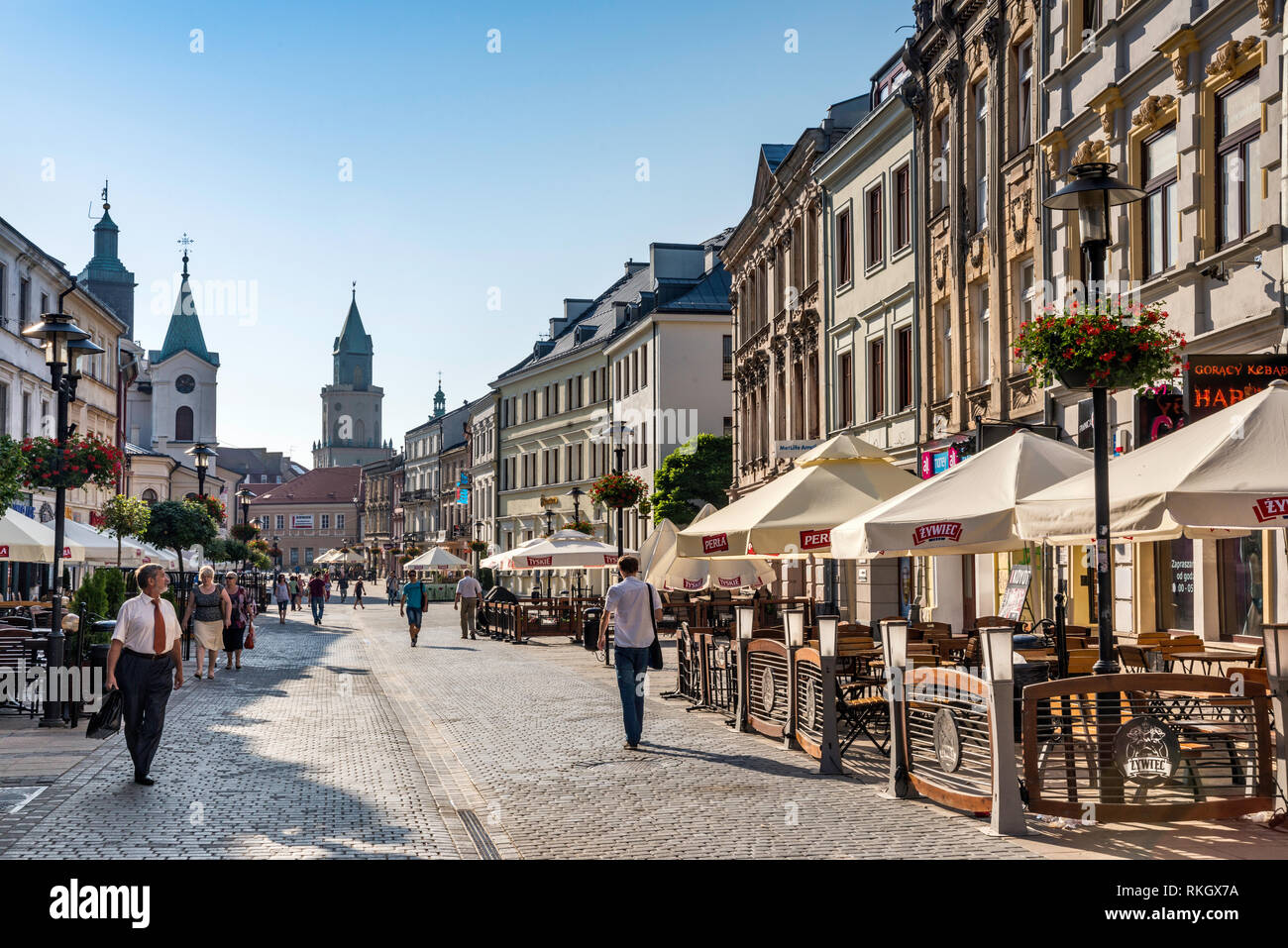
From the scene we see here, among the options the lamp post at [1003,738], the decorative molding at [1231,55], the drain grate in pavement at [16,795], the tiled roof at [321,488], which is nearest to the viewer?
the lamp post at [1003,738]

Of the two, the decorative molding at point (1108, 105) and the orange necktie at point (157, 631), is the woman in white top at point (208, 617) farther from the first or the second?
the decorative molding at point (1108, 105)

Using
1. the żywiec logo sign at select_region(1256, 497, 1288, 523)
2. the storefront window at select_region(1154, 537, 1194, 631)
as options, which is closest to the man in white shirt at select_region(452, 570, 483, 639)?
the storefront window at select_region(1154, 537, 1194, 631)

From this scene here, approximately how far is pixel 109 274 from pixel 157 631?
273ft

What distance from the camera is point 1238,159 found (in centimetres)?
1470

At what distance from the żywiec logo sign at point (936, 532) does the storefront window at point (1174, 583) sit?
575 centimetres

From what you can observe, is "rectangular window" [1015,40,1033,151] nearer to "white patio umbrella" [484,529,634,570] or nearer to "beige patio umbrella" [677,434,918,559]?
"beige patio umbrella" [677,434,918,559]

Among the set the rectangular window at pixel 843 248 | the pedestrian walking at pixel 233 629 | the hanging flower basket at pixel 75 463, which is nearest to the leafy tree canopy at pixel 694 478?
the rectangular window at pixel 843 248

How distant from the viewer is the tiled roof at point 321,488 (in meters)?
166

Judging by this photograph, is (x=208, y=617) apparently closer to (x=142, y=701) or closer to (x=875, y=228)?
(x=142, y=701)

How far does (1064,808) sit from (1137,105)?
37.2 feet

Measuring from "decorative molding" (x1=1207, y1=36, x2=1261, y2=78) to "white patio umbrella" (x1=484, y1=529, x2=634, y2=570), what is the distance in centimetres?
2023

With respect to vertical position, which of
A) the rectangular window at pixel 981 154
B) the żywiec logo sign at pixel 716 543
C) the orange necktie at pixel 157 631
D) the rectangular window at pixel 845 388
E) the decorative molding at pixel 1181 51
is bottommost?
the orange necktie at pixel 157 631
